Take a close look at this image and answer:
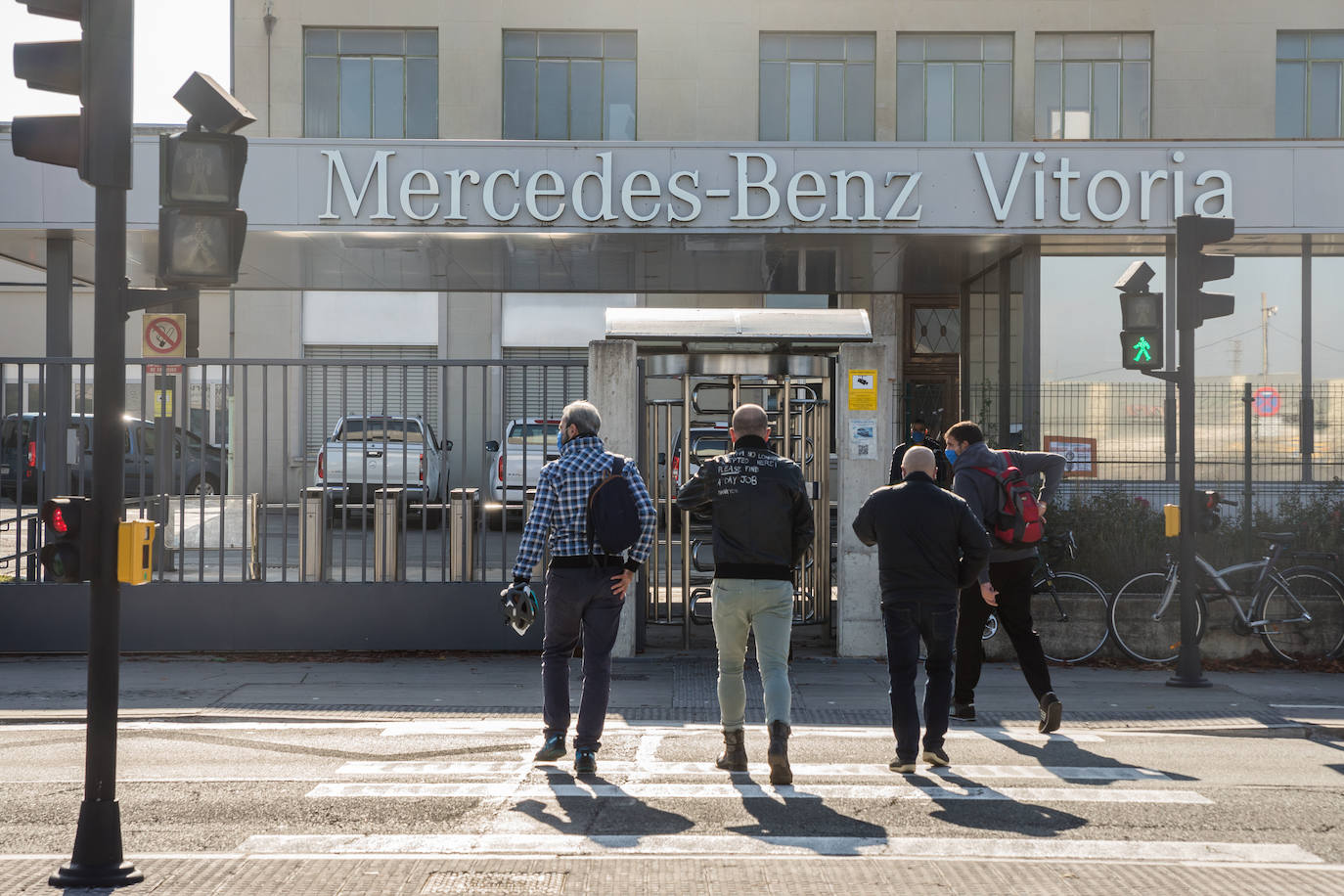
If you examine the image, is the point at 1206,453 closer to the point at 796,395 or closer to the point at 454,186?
the point at 796,395

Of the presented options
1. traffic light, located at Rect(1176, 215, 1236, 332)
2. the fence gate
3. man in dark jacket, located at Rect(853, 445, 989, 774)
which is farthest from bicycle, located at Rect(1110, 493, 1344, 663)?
man in dark jacket, located at Rect(853, 445, 989, 774)

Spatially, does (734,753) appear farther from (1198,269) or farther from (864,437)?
(1198,269)

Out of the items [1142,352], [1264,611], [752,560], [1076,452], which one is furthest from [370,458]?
[1264,611]

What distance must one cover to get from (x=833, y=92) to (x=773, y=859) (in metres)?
20.0

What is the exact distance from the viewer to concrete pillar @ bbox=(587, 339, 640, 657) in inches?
410

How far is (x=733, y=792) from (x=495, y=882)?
1724mm

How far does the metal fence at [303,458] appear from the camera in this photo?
10508 mm

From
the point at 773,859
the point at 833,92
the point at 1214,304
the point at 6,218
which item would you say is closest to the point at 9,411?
the point at 6,218

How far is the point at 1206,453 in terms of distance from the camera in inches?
466

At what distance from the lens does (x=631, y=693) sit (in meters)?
9.15

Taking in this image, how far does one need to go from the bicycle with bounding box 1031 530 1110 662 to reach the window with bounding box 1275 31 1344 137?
15110 mm

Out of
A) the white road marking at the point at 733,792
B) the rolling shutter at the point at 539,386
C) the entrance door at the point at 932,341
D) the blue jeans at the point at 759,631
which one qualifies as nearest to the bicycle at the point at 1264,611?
the white road marking at the point at 733,792

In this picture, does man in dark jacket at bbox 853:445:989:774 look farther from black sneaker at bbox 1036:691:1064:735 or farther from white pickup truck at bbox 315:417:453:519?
white pickup truck at bbox 315:417:453:519

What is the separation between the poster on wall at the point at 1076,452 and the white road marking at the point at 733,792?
5916 mm
